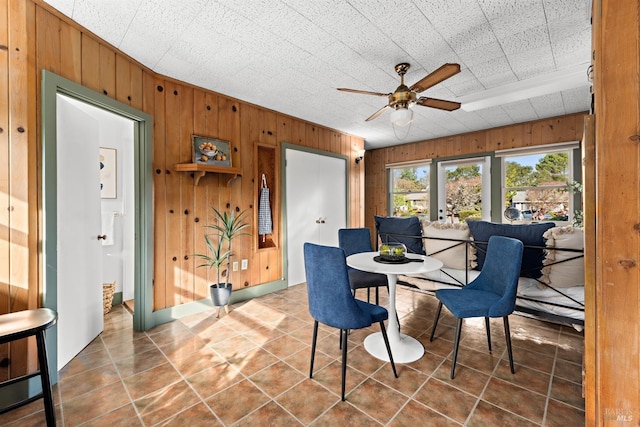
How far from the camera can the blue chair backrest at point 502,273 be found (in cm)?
189

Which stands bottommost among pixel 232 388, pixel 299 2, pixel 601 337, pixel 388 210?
pixel 232 388

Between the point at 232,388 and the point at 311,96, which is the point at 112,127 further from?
the point at 232,388

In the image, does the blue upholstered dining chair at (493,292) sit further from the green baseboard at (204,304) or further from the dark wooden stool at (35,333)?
the dark wooden stool at (35,333)

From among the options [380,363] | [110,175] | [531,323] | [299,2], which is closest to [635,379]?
[380,363]

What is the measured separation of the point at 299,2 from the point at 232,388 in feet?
8.04

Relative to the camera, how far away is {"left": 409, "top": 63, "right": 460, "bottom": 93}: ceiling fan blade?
5.85ft

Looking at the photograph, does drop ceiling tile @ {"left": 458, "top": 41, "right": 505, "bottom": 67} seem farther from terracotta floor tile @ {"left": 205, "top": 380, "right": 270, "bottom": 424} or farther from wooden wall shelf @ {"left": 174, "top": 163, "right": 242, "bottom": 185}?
terracotta floor tile @ {"left": 205, "top": 380, "right": 270, "bottom": 424}

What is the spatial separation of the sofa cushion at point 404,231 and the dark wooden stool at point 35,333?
2.98 m

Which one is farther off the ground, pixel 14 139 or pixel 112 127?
pixel 112 127

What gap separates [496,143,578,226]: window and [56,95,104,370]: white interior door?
17.2 ft

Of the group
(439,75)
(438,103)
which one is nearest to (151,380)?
(439,75)

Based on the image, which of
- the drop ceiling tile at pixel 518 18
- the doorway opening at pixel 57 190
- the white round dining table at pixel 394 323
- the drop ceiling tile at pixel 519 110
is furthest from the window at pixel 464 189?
the doorway opening at pixel 57 190

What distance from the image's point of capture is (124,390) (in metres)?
1.76

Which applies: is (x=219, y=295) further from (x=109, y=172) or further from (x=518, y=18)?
(x=518, y=18)
